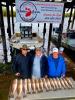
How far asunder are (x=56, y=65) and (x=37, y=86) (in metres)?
1.59

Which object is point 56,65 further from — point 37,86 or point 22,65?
point 37,86

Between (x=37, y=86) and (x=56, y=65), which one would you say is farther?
(x=56, y=65)

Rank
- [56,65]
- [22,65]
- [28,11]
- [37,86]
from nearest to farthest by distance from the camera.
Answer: [37,86], [56,65], [22,65], [28,11]

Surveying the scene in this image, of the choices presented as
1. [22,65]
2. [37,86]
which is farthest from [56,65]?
[37,86]

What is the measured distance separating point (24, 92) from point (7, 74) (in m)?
4.40

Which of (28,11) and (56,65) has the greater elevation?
(28,11)

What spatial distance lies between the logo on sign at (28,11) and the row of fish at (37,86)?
4770 millimetres

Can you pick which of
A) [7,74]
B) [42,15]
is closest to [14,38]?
[42,15]

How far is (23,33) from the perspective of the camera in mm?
13156

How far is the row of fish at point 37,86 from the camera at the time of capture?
14.6 ft

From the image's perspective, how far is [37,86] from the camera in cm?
468

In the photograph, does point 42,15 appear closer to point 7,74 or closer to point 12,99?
point 7,74

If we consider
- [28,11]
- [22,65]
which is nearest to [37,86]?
[22,65]

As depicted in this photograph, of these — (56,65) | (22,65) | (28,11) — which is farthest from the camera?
(28,11)
